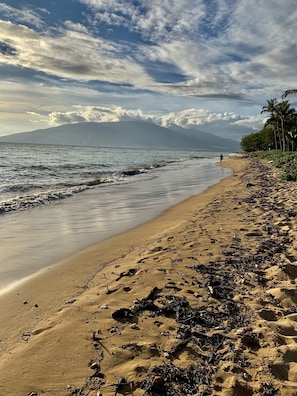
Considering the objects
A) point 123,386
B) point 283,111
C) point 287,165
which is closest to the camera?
point 123,386

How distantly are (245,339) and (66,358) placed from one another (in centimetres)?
205

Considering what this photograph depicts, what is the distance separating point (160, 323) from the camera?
13.2ft

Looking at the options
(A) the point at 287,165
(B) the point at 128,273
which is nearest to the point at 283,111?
(A) the point at 287,165

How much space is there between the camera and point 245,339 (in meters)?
3.63

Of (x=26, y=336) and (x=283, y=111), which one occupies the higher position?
(x=283, y=111)

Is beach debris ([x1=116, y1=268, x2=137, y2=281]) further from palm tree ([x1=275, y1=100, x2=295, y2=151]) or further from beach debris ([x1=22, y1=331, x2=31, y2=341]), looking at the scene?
palm tree ([x1=275, y1=100, x2=295, y2=151])

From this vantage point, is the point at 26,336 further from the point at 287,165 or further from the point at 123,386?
the point at 287,165

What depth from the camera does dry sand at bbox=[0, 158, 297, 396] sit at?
3.02 metres

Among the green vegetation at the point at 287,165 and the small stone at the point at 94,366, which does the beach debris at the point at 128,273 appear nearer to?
the small stone at the point at 94,366

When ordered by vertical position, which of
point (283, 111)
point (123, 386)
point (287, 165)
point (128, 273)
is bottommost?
point (123, 386)

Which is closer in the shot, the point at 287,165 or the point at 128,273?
the point at 128,273

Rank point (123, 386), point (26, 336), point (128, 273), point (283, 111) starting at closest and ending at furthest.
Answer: point (123, 386) < point (26, 336) < point (128, 273) < point (283, 111)

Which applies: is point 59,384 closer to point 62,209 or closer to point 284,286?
point 284,286

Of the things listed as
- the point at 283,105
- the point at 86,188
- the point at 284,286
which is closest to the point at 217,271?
the point at 284,286
